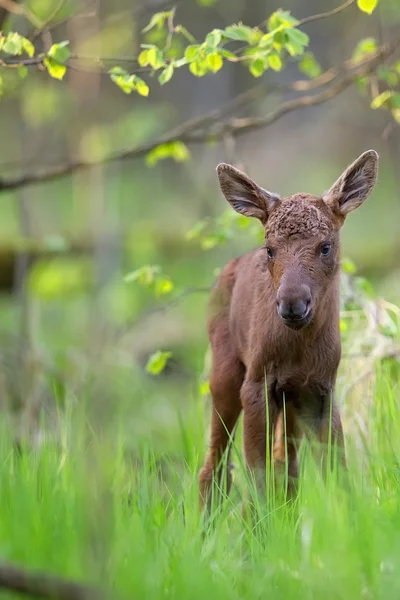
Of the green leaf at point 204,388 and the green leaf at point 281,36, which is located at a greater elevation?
the green leaf at point 281,36

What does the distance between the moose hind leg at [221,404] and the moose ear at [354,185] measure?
1172 mm

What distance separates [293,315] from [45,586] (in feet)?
7.07

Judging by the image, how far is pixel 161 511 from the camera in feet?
14.3

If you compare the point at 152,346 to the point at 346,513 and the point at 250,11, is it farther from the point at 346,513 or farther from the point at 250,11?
the point at 346,513

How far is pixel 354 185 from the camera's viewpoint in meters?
5.36

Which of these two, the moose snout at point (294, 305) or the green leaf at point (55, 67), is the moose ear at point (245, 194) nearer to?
the moose snout at point (294, 305)

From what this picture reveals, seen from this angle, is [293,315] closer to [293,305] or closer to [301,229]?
[293,305]

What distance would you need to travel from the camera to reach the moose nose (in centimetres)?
461

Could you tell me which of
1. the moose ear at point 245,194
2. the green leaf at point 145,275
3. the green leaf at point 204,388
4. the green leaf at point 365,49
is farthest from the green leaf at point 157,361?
the green leaf at point 365,49

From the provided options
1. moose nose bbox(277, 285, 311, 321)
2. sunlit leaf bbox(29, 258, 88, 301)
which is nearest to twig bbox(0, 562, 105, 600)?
moose nose bbox(277, 285, 311, 321)

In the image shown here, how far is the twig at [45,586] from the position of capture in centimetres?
280

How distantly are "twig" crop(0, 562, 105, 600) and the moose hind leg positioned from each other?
2916 millimetres

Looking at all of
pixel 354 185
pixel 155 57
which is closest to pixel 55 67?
pixel 155 57

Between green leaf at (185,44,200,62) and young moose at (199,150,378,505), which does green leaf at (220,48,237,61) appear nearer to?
green leaf at (185,44,200,62)
